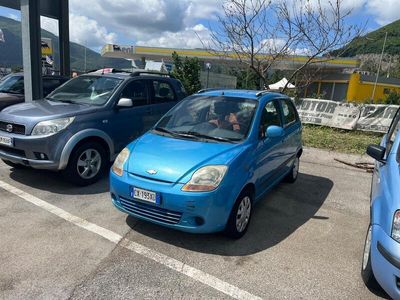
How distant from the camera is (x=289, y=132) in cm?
566

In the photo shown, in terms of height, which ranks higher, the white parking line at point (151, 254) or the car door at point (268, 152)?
the car door at point (268, 152)

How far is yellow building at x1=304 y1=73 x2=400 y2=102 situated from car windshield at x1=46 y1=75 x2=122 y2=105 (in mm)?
28946

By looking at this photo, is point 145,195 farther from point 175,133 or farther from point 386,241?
point 386,241

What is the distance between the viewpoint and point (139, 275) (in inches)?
129

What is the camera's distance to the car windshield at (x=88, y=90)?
19.9ft

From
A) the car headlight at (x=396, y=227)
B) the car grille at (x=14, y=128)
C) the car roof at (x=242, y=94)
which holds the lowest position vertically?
the car headlight at (x=396, y=227)

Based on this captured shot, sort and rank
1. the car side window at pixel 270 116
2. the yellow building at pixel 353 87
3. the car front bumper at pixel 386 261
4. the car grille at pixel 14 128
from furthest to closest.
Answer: the yellow building at pixel 353 87
the car grille at pixel 14 128
the car side window at pixel 270 116
the car front bumper at pixel 386 261

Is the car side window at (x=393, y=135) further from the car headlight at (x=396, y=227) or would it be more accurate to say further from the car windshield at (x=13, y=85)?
the car windshield at (x=13, y=85)

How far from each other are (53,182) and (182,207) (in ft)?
9.89

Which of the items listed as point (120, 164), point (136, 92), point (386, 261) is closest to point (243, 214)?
point (120, 164)

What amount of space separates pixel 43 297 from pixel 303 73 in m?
17.0

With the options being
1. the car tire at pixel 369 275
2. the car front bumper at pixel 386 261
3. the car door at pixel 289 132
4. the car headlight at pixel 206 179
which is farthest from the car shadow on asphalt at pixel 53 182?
the car front bumper at pixel 386 261

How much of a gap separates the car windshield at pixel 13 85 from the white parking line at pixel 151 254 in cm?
541

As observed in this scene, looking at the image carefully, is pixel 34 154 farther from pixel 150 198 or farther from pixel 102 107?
pixel 150 198
